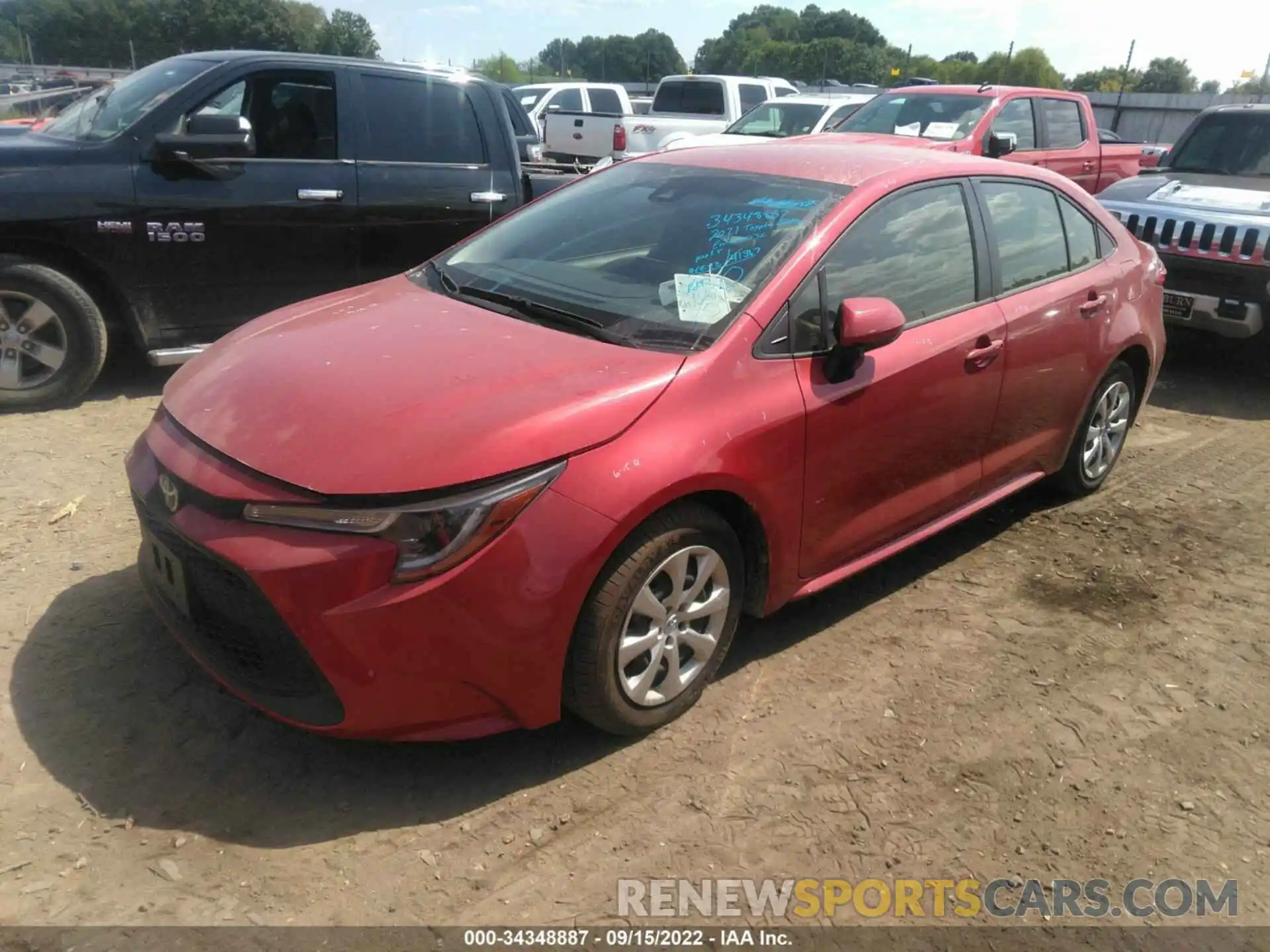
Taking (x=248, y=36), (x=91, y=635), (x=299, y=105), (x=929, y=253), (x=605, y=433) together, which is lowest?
(x=91, y=635)

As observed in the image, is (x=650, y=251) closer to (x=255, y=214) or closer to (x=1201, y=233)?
(x=255, y=214)

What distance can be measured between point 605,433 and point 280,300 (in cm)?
391

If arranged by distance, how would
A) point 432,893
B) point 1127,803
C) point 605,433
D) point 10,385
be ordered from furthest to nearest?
point 10,385, point 1127,803, point 605,433, point 432,893

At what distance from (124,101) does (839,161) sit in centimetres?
424

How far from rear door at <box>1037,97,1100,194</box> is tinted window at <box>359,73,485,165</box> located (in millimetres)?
6751

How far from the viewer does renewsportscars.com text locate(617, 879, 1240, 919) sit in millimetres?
2490

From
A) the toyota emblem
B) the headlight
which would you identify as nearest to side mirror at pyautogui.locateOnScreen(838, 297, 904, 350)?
the headlight

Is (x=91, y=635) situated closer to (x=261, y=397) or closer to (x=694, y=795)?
(x=261, y=397)

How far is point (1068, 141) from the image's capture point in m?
11.0

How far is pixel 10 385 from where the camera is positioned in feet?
17.1

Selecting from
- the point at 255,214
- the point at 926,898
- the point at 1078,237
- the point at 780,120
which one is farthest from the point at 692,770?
the point at 780,120

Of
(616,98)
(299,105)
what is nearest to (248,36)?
(616,98)

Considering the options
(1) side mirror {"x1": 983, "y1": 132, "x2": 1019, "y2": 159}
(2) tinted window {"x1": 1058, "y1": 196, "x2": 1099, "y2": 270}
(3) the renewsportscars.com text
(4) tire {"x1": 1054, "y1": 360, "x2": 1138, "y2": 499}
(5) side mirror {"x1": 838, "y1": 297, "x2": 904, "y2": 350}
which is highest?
(1) side mirror {"x1": 983, "y1": 132, "x2": 1019, "y2": 159}

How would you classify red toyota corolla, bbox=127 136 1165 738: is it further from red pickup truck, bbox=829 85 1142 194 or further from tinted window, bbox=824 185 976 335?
red pickup truck, bbox=829 85 1142 194
